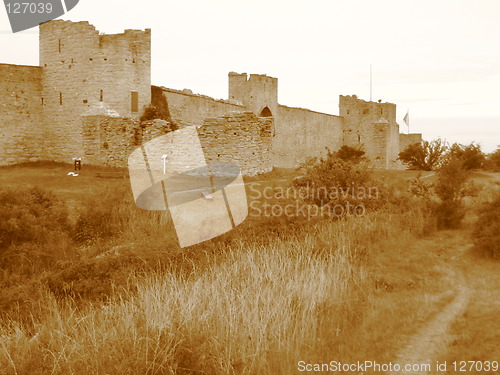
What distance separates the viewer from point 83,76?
2298 centimetres

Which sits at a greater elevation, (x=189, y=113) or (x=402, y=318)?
(x=189, y=113)

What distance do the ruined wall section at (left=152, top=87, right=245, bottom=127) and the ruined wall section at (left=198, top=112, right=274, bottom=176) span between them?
7.68m

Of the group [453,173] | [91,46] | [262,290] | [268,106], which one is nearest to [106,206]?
[262,290]

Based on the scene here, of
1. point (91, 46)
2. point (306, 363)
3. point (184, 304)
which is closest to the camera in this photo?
point (306, 363)

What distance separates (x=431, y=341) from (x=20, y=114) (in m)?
21.9

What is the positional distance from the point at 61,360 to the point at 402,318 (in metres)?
3.66

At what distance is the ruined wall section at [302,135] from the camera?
3397cm

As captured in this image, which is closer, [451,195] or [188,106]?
[451,195]

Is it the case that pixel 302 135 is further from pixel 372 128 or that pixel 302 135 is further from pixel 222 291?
pixel 222 291

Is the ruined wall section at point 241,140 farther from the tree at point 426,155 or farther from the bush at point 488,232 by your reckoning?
the tree at point 426,155

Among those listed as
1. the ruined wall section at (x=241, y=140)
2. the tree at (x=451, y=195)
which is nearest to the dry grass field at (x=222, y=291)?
the tree at (x=451, y=195)

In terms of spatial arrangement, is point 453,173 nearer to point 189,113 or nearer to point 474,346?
point 474,346

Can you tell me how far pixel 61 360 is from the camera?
14.9ft

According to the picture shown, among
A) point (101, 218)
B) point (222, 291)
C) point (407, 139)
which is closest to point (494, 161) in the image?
point (407, 139)
